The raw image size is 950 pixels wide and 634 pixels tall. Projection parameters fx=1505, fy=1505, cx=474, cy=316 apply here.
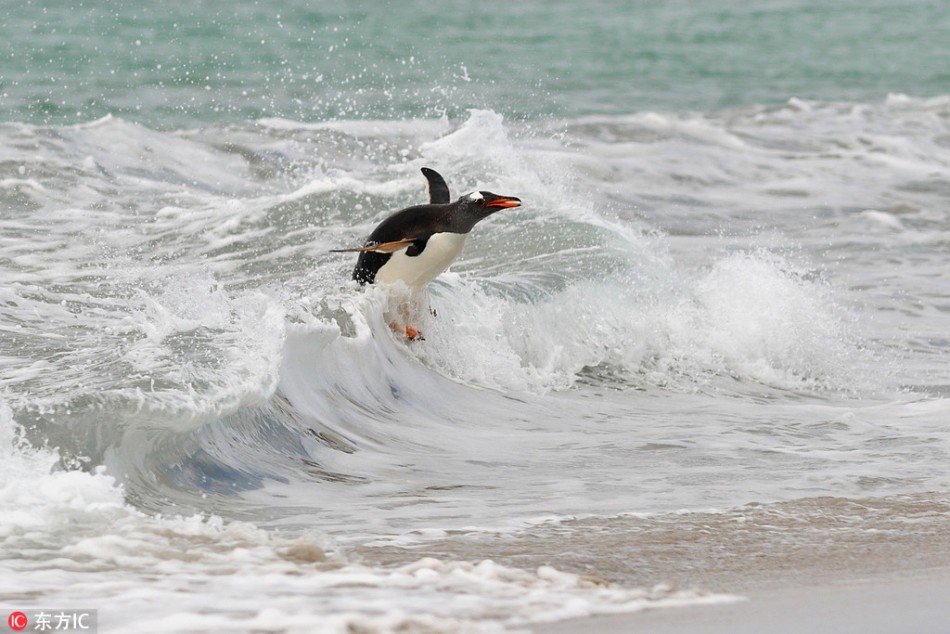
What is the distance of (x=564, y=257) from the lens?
10633 millimetres

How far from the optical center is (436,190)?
8641 millimetres

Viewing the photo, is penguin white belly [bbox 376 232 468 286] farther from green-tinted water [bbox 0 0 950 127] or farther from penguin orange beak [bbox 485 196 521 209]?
green-tinted water [bbox 0 0 950 127]

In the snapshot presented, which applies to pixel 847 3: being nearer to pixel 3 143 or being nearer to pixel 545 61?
pixel 545 61

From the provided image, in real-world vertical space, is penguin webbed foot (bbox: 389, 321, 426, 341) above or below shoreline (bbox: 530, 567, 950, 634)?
above

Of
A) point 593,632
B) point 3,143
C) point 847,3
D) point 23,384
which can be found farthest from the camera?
point 847,3

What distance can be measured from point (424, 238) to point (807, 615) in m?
4.40

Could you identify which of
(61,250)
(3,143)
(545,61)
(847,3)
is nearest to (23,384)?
(61,250)

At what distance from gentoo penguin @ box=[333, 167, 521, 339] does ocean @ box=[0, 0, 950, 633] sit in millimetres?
204

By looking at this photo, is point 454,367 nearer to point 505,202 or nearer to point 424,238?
point 424,238

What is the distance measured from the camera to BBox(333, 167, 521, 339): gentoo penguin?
25.7 ft

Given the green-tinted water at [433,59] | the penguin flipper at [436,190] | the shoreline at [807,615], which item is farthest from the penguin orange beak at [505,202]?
the green-tinted water at [433,59]

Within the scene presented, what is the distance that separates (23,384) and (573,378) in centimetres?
347

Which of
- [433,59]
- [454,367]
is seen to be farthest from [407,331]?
[433,59]

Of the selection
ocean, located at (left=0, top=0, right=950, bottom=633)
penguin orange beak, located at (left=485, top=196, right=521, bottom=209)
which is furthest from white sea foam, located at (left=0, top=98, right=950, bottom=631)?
penguin orange beak, located at (left=485, top=196, right=521, bottom=209)
